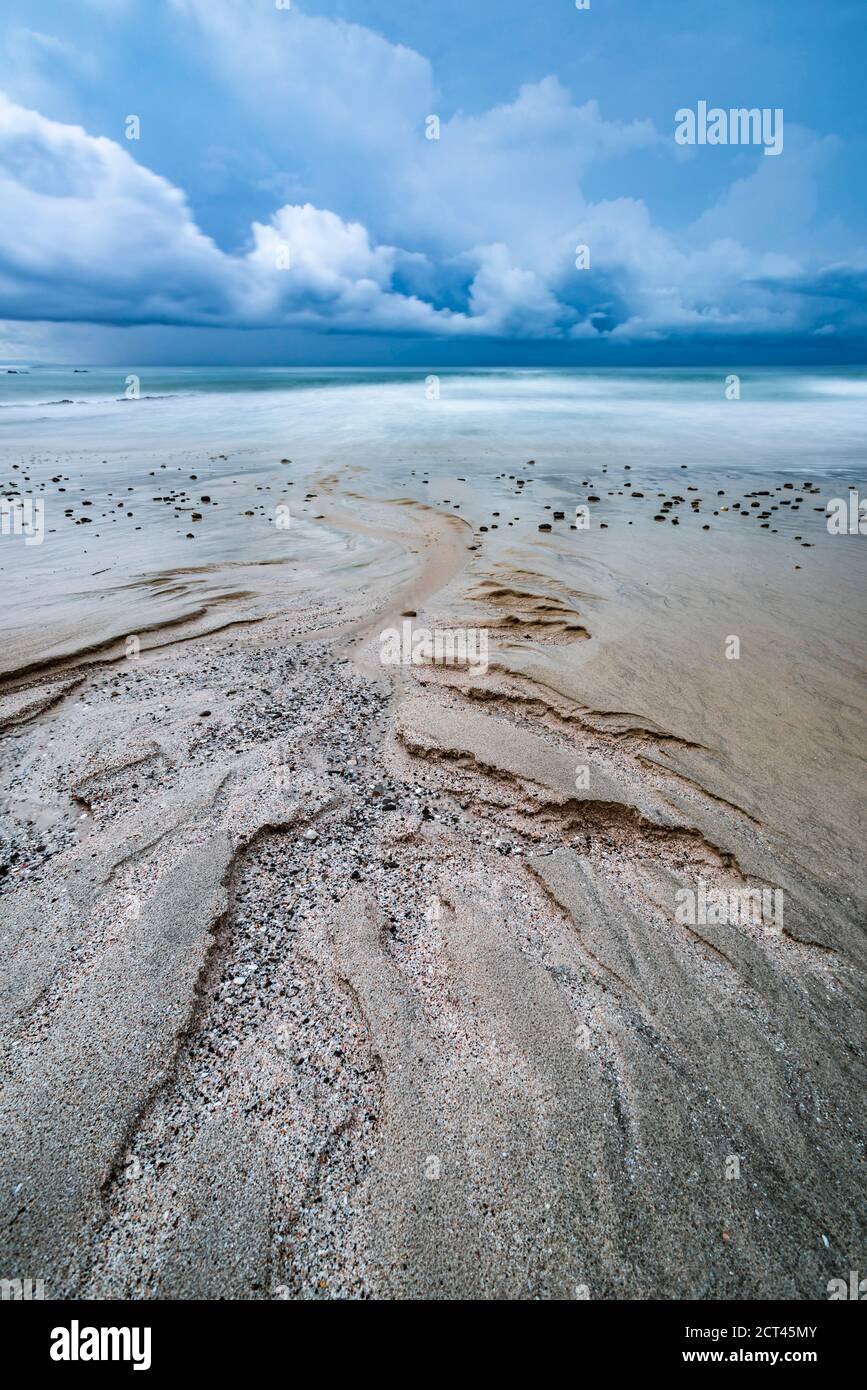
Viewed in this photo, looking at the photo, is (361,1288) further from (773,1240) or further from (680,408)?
(680,408)

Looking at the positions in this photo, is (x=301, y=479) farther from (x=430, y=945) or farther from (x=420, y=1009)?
(x=420, y=1009)

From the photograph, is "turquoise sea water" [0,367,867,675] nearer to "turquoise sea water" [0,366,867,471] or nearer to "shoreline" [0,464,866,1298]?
"turquoise sea water" [0,366,867,471]

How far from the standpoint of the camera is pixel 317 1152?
6.71 feet

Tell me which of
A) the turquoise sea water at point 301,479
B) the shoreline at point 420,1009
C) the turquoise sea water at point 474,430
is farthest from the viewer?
the turquoise sea water at point 474,430

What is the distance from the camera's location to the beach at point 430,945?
6.29 feet

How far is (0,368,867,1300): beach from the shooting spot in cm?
192

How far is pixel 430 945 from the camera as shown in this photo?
2.78 meters

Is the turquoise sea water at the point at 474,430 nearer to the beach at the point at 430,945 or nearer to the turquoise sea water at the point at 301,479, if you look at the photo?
the turquoise sea water at the point at 301,479

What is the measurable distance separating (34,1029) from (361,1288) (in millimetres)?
1616

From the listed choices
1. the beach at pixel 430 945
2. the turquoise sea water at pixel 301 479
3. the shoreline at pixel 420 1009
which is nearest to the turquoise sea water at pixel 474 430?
the turquoise sea water at pixel 301 479

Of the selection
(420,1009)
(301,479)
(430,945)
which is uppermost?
(301,479)

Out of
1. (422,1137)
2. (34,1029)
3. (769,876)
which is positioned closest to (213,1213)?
(422,1137)

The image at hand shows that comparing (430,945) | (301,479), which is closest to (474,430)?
(301,479)

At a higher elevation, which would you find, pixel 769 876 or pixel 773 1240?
pixel 769 876
